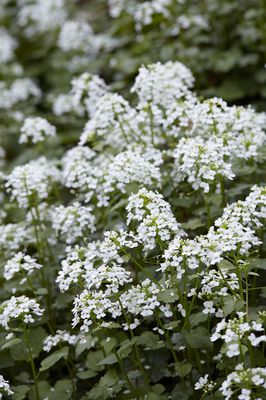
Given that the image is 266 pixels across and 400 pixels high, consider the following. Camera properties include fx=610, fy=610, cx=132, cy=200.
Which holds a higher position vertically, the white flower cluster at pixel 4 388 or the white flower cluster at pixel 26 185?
the white flower cluster at pixel 26 185

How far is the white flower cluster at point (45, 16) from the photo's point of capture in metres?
8.66

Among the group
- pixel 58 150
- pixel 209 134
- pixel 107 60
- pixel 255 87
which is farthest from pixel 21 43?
pixel 209 134

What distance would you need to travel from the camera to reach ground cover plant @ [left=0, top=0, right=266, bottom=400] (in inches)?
125

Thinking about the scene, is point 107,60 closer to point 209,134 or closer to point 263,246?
point 209,134

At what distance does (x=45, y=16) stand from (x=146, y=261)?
609cm

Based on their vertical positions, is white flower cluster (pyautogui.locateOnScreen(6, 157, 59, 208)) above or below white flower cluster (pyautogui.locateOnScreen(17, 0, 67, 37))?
below

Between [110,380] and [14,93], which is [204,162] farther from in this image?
[14,93]

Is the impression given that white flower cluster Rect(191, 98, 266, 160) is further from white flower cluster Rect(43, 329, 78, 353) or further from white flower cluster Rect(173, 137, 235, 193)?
white flower cluster Rect(43, 329, 78, 353)

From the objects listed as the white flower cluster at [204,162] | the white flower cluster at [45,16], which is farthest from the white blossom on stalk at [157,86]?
the white flower cluster at [45,16]

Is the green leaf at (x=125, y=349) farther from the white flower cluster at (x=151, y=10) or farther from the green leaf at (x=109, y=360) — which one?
the white flower cluster at (x=151, y=10)

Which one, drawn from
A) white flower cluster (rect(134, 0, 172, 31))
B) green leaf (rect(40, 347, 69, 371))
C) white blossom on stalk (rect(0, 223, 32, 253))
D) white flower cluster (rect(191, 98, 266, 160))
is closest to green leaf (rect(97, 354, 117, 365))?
green leaf (rect(40, 347, 69, 371))

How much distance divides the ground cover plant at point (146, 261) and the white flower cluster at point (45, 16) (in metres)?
3.70

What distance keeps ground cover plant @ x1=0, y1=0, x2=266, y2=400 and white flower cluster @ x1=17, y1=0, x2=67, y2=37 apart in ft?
12.1

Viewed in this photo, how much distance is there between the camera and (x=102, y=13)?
9953mm
